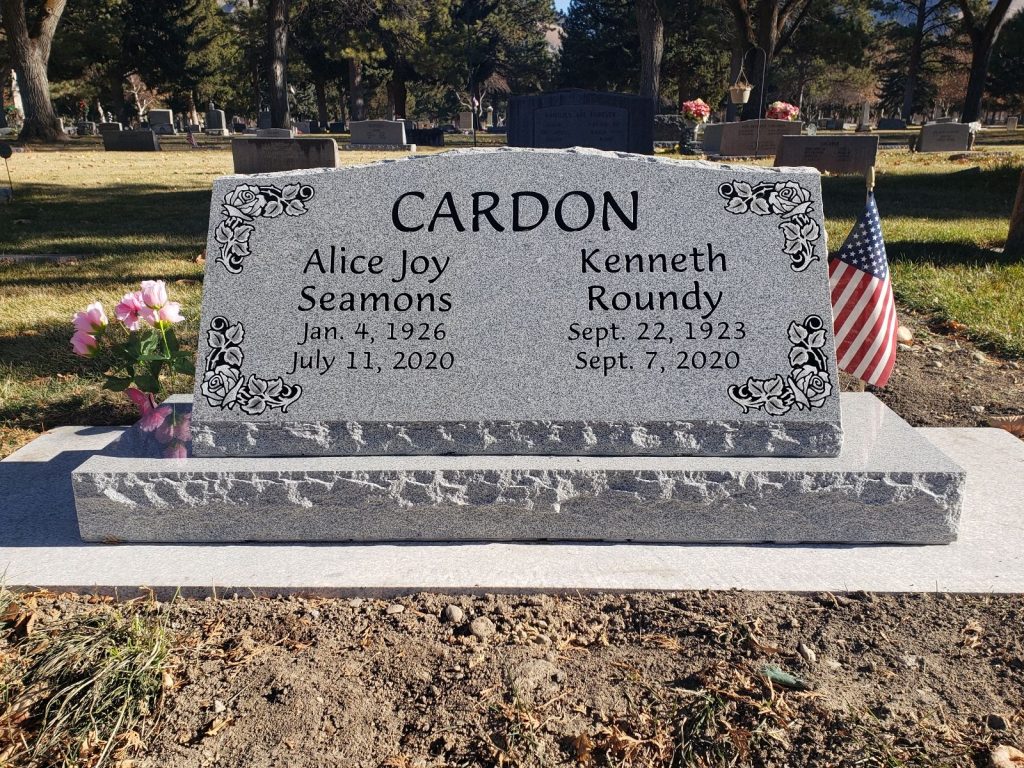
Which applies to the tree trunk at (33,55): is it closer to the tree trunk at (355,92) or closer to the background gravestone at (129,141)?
the background gravestone at (129,141)

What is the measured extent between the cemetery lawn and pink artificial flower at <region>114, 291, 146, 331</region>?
4.12 ft

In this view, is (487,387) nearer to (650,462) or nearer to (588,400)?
(588,400)

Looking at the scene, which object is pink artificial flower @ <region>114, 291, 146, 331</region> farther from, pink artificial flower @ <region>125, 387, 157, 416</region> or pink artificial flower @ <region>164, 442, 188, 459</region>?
pink artificial flower @ <region>164, 442, 188, 459</region>

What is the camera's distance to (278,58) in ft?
93.6

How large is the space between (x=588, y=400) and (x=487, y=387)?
383 mm

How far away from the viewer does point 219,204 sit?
316 centimetres

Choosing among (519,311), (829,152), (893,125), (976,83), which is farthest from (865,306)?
(893,125)

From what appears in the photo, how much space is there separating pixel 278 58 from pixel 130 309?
2859 centimetres

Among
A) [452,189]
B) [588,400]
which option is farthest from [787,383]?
[452,189]

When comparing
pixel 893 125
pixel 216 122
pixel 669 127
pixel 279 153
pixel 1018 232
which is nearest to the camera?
pixel 1018 232

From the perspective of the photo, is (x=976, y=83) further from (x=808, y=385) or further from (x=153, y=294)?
(x=153, y=294)

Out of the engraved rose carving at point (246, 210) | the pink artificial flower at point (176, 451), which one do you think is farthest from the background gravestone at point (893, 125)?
the pink artificial flower at point (176, 451)

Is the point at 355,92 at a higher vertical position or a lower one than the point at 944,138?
higher

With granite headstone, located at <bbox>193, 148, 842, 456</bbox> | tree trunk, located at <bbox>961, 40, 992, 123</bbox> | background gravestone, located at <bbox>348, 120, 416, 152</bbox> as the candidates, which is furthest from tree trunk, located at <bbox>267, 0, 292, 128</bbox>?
granite headstone, located at <bbox>193, 148, 842, 456</bbox>
